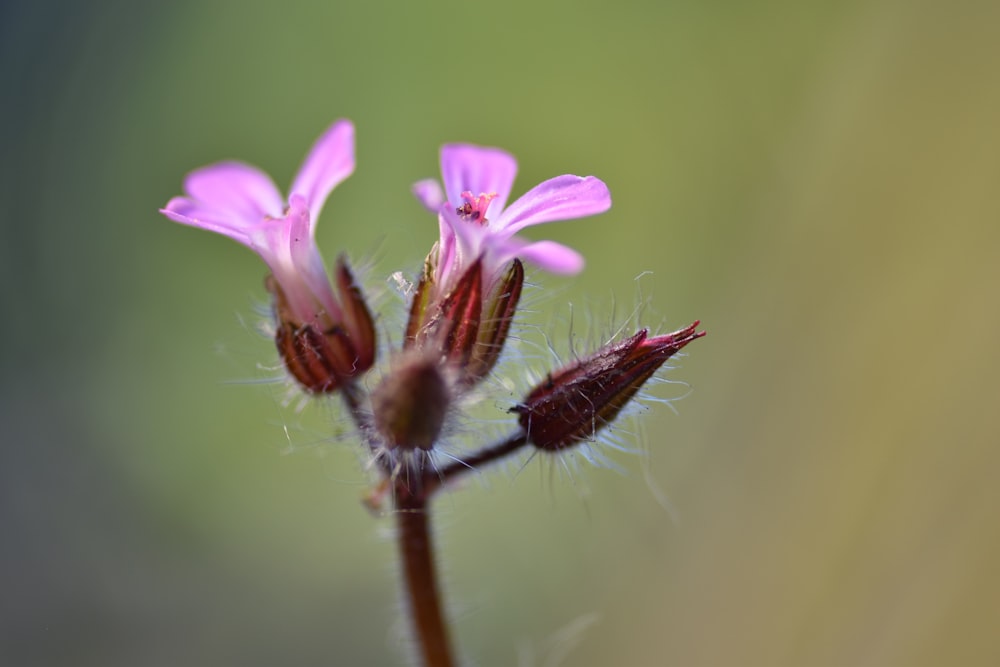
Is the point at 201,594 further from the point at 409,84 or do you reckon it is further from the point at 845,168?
the point at 845,168

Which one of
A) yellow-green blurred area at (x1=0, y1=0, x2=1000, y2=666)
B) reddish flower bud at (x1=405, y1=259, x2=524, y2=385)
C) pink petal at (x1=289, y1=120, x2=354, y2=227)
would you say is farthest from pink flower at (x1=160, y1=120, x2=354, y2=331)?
yellow-green blurred area at (x1=0, y1=0, x2=1000, y2=666)

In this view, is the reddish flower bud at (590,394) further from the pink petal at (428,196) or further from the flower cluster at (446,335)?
the pink petal at (428,196)

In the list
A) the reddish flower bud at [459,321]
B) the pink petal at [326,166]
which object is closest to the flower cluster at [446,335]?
the reddish flower bud at [459,321]

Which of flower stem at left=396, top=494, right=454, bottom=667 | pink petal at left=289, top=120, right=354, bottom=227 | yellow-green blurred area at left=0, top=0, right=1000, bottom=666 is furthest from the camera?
yellow-green blurred area at left=0, top=0, right=1000, bottom=666

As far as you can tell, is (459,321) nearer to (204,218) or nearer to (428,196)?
(428,196)

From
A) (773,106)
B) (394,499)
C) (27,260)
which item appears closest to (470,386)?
(394,499)

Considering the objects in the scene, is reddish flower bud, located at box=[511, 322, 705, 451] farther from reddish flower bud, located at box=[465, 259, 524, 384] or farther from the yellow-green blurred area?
the yellow-green blurred area
